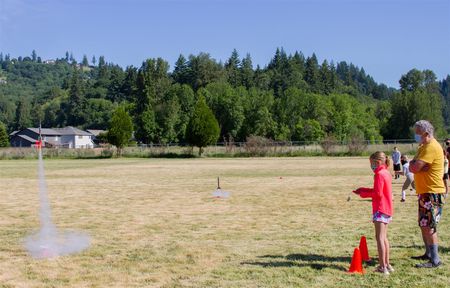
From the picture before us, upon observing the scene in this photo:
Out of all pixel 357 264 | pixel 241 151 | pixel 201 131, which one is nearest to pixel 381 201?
pixel 357 264

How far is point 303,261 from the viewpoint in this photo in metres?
8.41

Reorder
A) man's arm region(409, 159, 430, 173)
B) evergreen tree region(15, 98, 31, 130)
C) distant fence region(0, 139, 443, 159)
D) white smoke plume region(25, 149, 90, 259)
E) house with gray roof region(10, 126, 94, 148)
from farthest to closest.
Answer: evergreen tree region(15, 98, 31, 130) < house with gray roof region(10, 126, 94, 148) < distant fence region(0, 139, 443, 159) < white smoke plume region(25, 149, 90, 259) < man's arm region(409, 159, 430, 173)

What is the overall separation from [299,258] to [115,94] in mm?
174123

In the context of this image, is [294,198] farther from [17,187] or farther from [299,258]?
[17,187]

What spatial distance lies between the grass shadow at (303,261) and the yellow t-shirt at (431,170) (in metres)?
1.73

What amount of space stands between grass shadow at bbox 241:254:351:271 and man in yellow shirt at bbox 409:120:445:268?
127 cm

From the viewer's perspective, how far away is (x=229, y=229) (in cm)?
1172

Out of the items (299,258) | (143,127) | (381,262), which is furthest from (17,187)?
(143,127)

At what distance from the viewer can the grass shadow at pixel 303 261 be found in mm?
8148

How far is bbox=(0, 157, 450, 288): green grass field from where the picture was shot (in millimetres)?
7480

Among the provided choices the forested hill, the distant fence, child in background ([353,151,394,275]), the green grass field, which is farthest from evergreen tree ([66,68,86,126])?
child in background ([353,151,394,275])

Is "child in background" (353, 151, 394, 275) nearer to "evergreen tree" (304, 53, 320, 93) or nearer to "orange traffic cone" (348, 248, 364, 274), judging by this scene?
"orange traffic cone" (348, 248, 364, 274)

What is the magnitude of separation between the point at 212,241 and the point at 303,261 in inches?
95.1

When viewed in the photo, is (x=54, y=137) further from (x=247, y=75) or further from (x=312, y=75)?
(x=312, y=75)
